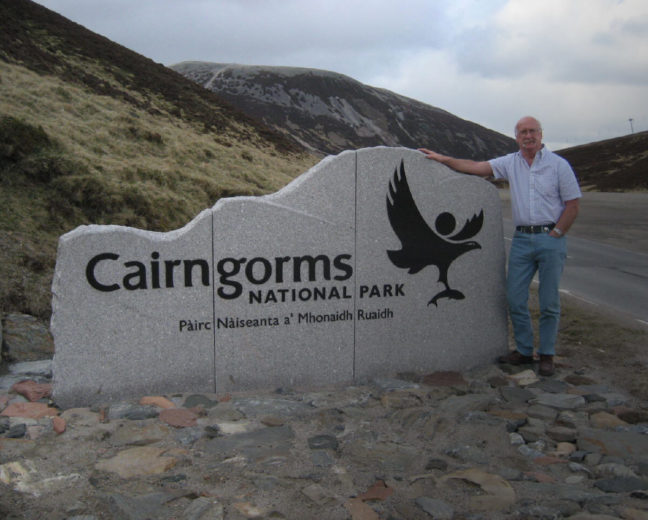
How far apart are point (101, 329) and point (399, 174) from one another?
279 centimetres

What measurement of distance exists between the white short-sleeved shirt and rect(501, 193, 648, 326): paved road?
11.0ft

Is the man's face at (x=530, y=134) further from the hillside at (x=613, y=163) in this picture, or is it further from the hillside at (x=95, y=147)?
the hillside at (x=613, y=163)

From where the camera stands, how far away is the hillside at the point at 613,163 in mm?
43812

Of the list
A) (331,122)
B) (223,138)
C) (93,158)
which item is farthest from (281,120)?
(93,158)

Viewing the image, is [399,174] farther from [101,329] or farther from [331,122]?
[331,122]

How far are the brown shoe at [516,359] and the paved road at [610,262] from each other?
9.06 feet

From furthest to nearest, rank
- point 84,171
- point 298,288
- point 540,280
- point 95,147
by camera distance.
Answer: point 95,147
point 84,171
point 540,280
point 298,288

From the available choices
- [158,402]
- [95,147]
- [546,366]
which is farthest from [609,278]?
[95,147]

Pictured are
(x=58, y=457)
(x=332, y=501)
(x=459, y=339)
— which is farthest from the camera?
(x=459, y=339)

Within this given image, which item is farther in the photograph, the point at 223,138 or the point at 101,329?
the point at 223,138

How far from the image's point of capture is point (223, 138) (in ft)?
80.8

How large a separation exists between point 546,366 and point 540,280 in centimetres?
76

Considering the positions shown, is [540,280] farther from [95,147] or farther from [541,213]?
[95,147]

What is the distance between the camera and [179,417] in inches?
171
